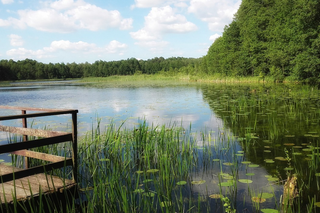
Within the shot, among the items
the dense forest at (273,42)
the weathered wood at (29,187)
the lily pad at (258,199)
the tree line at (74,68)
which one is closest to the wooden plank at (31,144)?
the weathered wood at (29,187)

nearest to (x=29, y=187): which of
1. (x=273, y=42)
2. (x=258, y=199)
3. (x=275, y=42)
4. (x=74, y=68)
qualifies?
(x=258, y=199)

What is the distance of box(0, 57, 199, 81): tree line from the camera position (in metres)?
87.8

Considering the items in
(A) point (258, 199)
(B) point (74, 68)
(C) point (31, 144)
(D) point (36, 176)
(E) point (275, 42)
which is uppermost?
(B) point (74, 68)

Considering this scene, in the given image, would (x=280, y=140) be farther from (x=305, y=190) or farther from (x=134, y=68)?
(x=134, y=68)

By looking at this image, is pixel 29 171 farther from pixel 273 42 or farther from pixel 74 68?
pixel 74 68

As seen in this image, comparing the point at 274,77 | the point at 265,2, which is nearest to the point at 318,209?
the point at 274,77

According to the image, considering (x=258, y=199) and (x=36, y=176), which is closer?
(x=36, y=176)

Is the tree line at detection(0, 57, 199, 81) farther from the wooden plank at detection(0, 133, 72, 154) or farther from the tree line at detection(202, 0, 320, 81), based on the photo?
the wooden plank at detection(0, 133, 72, 154)

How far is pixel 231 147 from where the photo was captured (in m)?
5.93

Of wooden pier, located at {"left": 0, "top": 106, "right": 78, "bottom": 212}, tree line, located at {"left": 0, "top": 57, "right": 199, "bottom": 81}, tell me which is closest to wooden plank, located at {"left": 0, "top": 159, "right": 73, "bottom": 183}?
wooden pier, located at {"left": 0, "top": 106, "right": 78, "bottom": 212}

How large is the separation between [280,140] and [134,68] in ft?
387

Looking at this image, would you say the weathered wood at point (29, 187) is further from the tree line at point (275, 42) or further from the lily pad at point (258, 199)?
the tree line at point (275, 42)

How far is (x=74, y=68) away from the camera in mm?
120062

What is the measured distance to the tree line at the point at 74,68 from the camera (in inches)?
3458
